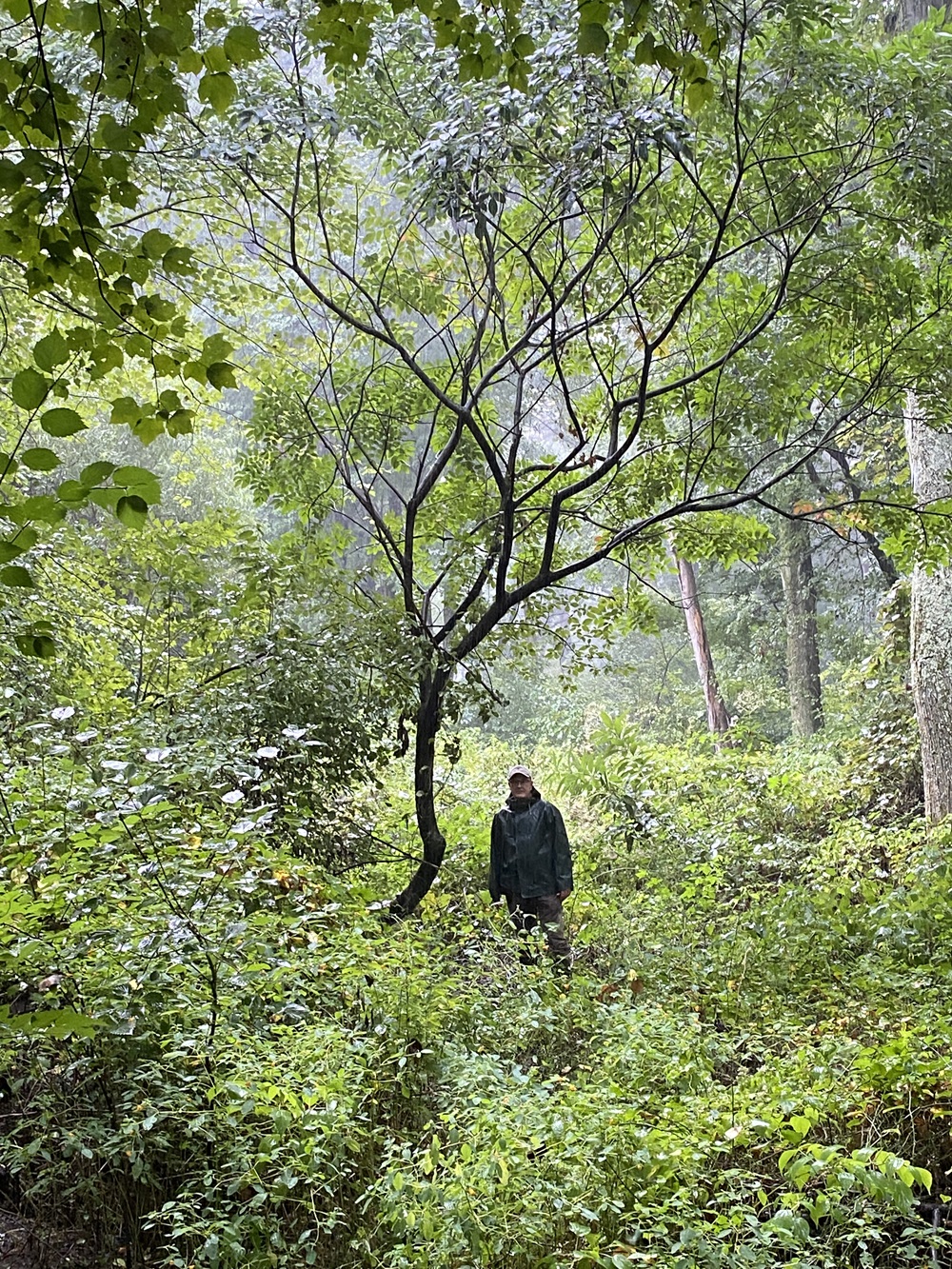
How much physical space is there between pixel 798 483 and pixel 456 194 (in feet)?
38.7

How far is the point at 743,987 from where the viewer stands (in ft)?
19.6

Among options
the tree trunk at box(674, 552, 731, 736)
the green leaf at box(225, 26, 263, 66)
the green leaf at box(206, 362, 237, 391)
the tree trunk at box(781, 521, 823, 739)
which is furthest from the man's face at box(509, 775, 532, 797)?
the tree trunk at box(781, 521, 823, 739)

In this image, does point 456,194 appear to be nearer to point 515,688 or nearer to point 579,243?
point 579,243

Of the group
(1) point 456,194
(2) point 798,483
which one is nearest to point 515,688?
(2) point 798,483

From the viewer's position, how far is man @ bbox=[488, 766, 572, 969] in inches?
277

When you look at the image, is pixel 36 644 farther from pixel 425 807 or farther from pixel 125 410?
pixel 425 807

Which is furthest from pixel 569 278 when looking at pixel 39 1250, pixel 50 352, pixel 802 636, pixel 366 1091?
pixel 802 636

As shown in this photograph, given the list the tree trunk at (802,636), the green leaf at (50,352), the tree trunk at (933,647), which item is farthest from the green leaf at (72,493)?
the tree trunk at (802,636)

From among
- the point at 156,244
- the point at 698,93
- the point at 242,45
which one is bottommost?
the point at 156,244

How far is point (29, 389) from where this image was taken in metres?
1.70

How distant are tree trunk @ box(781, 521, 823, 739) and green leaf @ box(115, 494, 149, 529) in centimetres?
1631

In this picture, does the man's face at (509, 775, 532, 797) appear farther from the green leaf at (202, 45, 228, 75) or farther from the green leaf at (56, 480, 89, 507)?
the green leaf at (56, 480, 89, 507)

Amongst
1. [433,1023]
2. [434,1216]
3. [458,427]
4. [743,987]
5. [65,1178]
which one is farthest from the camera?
[458,427]

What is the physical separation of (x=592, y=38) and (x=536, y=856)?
571cm
